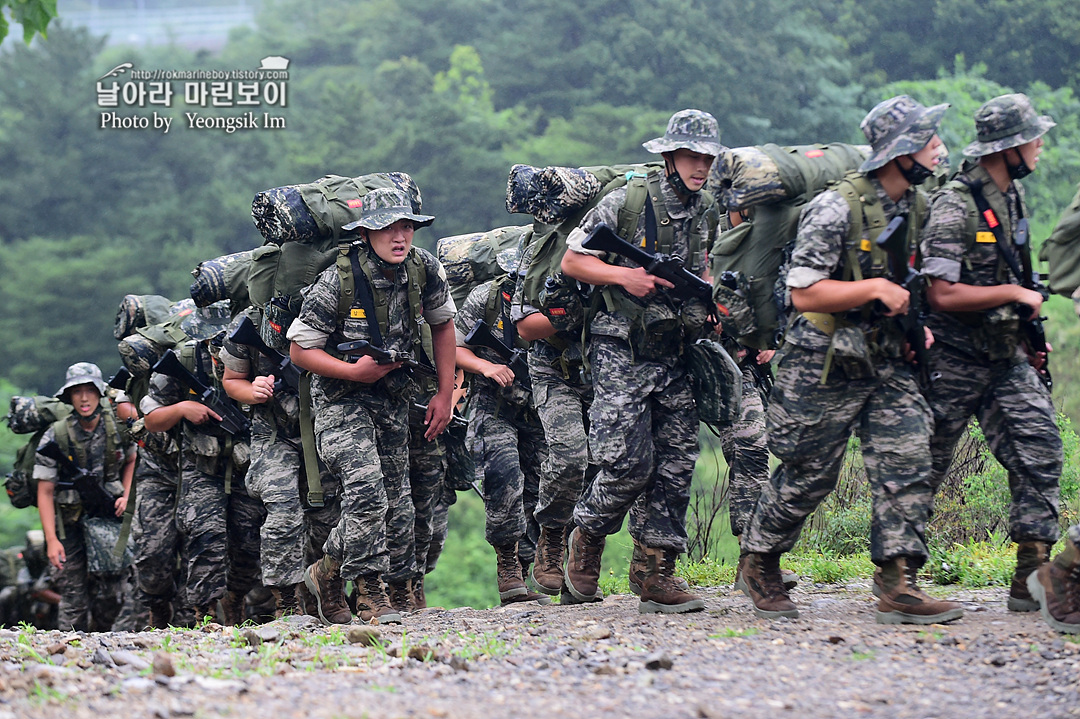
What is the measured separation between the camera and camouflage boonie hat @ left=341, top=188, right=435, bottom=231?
686 cm

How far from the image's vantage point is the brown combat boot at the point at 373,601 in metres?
7.05

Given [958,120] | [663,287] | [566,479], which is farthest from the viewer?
[958,120]

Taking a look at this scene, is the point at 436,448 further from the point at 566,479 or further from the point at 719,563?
the point at 719,563

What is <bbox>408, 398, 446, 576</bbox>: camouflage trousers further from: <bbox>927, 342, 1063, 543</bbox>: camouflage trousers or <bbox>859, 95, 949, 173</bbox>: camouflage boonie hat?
<bbox>859, 95, 949, 173</bbox>: camouflage boonie hat

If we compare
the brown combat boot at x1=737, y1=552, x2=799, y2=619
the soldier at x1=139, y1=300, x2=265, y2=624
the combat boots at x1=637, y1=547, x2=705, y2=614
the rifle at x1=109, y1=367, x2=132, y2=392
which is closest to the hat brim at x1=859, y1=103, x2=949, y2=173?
the brown combat boot at x1=737, y1=552, x2=799, y2=619

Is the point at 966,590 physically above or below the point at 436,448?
below

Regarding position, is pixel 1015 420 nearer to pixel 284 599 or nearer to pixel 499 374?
pixel 499 374

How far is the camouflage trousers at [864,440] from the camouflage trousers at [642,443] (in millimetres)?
903

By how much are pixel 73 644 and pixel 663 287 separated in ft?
11.1

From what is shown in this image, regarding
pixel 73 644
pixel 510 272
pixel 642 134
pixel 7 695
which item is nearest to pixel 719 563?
pixel 510 272

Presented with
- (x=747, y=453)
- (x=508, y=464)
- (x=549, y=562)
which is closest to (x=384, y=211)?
(x=508, y=464)

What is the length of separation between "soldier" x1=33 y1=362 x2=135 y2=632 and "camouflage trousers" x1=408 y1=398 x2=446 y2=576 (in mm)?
3226

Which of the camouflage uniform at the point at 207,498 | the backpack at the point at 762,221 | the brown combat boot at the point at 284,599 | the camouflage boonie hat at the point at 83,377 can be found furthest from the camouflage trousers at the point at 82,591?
the backpack at the point at 762,221

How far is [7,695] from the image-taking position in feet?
14.8
